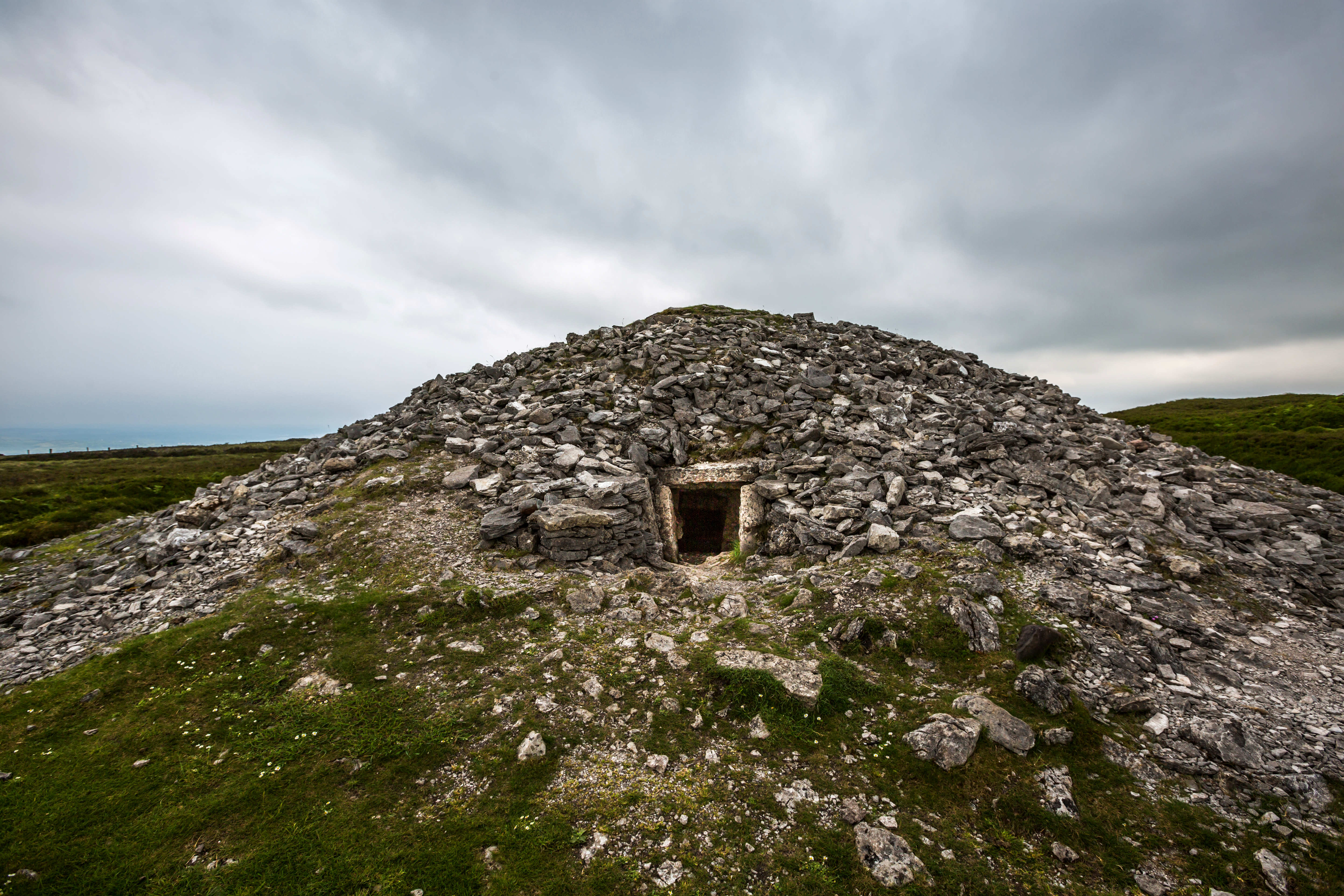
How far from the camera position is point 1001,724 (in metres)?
6.83

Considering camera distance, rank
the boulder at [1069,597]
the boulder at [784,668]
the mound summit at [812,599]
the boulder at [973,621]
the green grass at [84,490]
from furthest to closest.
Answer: the green grass at [84,490] → the boulder at [1069,597] → the boulder at [973,621] → the boulder at [784,668] → the mound summit at [812,599]

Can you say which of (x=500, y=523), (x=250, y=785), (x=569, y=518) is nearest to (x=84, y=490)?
(x=500, y=523)

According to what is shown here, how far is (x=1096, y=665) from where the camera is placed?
26.2 ft

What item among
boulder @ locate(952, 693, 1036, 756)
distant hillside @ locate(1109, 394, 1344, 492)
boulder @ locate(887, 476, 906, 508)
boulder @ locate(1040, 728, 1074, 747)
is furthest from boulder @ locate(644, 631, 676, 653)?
distant hillside @ locate(1109, 394, 1344, 492)

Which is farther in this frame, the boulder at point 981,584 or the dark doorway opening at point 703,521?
the dark doorway opening at point 703,521

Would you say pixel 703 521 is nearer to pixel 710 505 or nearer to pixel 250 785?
pixel 710 505

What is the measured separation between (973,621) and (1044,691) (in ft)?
5.45

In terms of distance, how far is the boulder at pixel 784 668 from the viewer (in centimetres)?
764

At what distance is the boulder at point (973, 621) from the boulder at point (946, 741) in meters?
1.92

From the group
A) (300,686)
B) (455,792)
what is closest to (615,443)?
(300,686)

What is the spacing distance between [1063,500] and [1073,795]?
8.90 meters

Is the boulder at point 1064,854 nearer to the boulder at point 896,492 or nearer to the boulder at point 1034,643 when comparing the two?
the boulder at point 1034,643

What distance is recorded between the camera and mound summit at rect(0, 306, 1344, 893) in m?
5.97

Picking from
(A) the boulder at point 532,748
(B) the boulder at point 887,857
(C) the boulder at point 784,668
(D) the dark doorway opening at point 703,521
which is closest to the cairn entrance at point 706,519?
(D) the dark doorway opening at point 703,521
